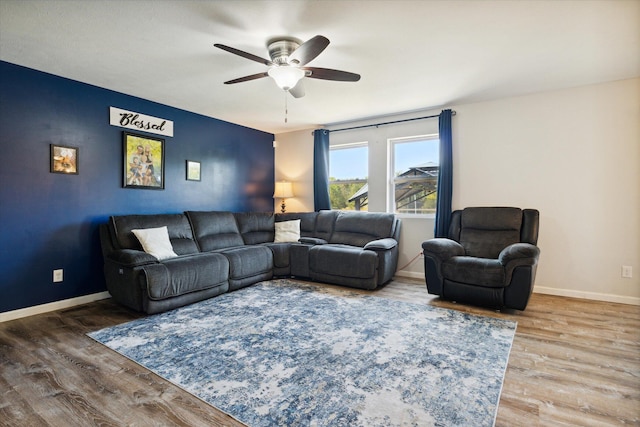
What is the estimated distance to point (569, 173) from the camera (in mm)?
3633

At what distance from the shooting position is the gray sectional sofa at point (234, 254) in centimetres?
304

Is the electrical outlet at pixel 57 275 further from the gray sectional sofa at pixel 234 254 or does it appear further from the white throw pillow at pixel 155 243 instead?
the white throw pillow at pixel 155 243

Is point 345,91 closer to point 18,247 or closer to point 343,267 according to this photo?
point 343,267

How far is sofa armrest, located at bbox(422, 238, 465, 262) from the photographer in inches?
133

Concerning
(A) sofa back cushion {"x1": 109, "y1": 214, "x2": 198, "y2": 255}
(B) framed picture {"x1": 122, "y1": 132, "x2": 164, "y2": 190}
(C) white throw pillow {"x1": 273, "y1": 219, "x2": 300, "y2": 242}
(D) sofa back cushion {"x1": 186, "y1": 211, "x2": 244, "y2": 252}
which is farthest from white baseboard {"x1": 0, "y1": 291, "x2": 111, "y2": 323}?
(C) white throw pillow {"x1": 273, "y1": 219, "x2": 300, "y2": 242}

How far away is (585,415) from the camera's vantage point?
158 cm

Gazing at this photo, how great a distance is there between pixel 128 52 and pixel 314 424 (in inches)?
127

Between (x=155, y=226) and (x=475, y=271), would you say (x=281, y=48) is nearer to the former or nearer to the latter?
(x=155, y=226)

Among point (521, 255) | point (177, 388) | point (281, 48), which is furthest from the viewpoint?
point (521, 255)

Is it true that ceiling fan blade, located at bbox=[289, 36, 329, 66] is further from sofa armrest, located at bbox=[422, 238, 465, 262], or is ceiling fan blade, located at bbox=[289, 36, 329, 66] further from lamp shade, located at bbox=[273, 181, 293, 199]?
lamp shade, located at bbox=[273, 181, 293, 199]

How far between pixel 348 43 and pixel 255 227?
10.2ft

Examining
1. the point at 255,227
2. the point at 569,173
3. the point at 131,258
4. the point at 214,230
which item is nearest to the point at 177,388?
the point at 131,258

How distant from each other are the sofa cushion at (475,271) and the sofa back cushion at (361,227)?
1.16 meters

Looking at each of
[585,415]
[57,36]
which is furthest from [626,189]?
[57,36]
